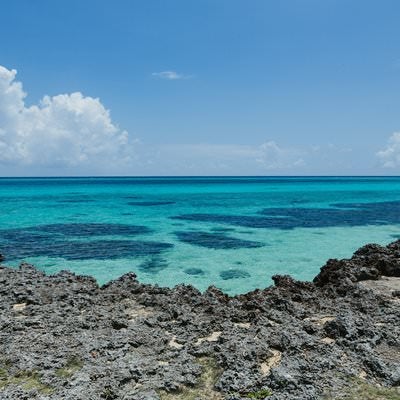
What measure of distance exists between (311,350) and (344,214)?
40.2 m

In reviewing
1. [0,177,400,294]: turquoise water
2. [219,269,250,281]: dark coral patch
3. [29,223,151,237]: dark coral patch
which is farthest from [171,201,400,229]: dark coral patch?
[219,269,250,281]: dark coral patch

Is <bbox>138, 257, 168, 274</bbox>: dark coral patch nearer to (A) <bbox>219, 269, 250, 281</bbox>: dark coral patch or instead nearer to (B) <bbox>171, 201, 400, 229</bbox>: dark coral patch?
(A) <bbox>219, 269, 250, 281</bbox>: dark coral patch

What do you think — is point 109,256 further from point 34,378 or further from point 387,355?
point 387,355

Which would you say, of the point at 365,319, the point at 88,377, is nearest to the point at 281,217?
the point at 365,319

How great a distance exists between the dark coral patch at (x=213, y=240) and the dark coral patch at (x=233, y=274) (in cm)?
593

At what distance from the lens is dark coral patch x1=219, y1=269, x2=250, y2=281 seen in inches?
734

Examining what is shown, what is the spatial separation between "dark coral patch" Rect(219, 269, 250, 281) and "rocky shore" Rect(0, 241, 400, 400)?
5.79 m

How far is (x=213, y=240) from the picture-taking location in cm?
2831

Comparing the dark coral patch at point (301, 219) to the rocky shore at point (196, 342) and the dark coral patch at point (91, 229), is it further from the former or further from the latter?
the rocky shore at point (196, 342)

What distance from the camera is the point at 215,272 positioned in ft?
63.9

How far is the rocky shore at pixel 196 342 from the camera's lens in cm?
700

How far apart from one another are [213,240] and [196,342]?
19484 millimetres

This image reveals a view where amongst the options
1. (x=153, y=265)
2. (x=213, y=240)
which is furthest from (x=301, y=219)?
(x=153, y=265)

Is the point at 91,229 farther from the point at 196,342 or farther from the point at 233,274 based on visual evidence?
the point at 196,342
